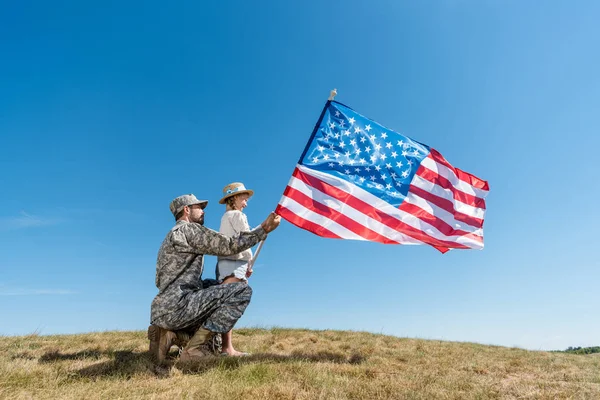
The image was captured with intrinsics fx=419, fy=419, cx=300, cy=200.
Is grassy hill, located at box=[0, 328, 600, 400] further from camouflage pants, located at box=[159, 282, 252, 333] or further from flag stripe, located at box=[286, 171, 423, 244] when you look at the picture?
flag stripe, located at box=[286, 171, 423, 244]

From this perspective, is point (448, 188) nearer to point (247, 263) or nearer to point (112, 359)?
point (247, 263)

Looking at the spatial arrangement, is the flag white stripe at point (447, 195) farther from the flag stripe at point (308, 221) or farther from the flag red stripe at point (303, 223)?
the flag red stripe at point (303, 223)

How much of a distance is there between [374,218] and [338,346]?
2.78 m

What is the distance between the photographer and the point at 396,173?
27.6 ft

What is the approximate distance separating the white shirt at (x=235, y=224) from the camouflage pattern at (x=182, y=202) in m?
0.55

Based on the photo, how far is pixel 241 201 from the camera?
7227 mm

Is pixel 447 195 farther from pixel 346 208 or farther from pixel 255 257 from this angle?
pixel 255 257

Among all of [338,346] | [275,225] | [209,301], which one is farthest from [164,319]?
[338,346]

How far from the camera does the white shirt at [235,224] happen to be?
22.4 ft

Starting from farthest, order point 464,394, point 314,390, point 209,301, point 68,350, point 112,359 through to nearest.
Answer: point 68,350
point 112,359
point 209,301
point 464,394
point 314,390

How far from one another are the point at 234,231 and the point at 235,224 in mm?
117

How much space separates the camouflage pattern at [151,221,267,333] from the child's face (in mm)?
1060

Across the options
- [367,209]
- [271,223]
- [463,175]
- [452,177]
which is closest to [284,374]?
[271,223]

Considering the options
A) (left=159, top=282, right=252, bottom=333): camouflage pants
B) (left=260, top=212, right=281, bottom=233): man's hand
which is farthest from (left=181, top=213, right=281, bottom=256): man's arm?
(left=159, top=282, right=252, bottom=333): camouflage pants
